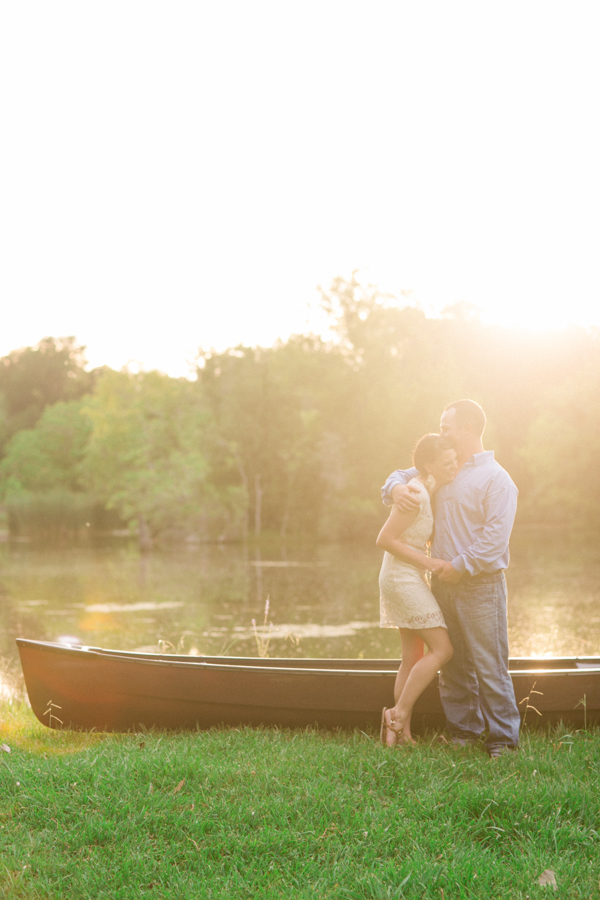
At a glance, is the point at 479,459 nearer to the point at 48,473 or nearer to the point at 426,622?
the point at 426,622

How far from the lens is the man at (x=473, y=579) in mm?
4578

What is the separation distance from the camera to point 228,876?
321cm

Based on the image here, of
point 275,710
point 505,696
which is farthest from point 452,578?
point 275,710

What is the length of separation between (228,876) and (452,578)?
6.68 ft

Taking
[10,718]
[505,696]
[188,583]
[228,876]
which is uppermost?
[505,696]

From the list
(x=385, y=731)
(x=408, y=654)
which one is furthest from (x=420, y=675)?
(x=385, y=731)

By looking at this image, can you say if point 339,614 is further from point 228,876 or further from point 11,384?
point 11,384

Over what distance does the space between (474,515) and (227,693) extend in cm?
191

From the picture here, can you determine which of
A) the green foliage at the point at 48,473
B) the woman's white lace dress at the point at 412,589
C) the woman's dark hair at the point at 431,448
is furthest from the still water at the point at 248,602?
the green foliage at the point at 48,473

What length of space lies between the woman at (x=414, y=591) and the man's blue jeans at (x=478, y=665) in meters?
0.10

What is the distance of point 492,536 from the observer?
458 centimetres

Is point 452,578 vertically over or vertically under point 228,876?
over

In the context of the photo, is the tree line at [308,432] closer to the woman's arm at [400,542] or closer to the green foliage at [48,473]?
the green foliage at [48,473]

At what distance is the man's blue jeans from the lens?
458 cm
